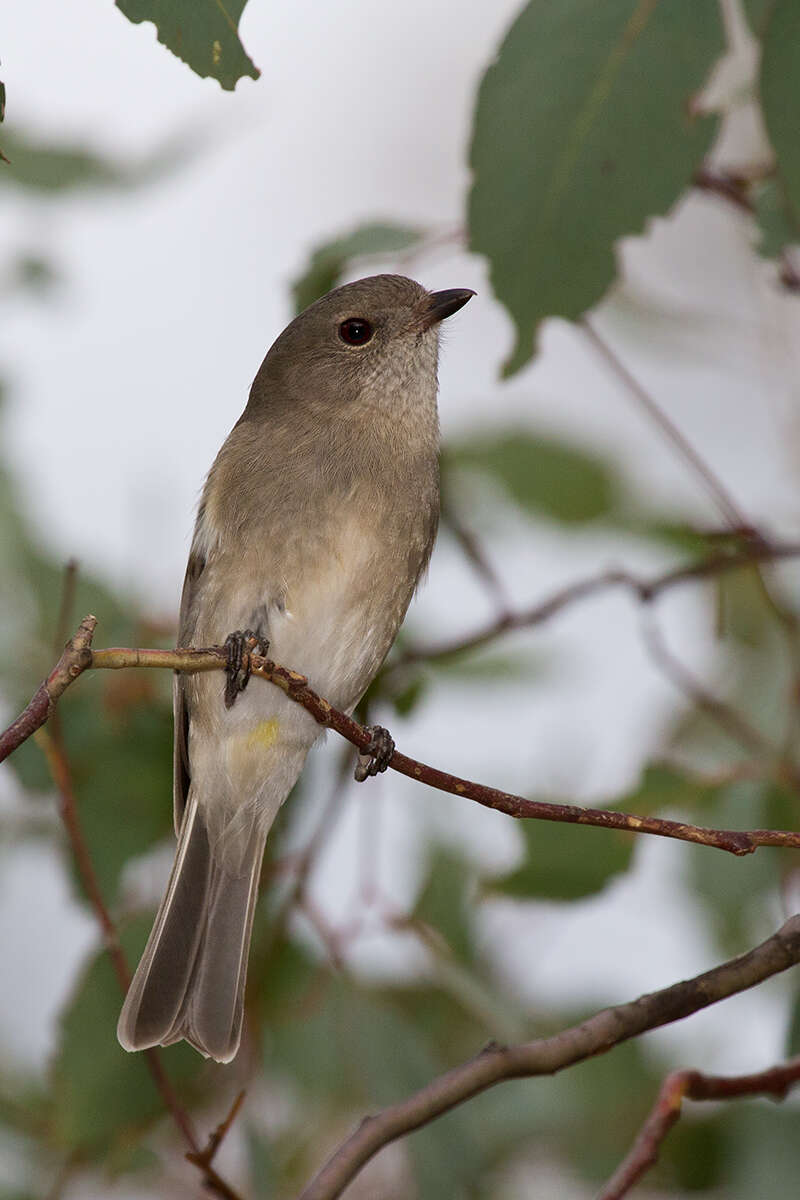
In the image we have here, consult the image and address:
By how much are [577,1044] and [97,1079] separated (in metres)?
1.37

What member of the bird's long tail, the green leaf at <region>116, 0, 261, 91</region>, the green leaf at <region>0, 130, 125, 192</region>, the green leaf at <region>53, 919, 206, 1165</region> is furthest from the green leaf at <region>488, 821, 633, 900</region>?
the green leaf at <region>0, 130, 125, 192</region>

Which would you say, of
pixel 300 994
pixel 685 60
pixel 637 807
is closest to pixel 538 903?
pixel 637 807

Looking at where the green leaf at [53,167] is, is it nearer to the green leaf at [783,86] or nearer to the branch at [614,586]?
the branch at [614,586]

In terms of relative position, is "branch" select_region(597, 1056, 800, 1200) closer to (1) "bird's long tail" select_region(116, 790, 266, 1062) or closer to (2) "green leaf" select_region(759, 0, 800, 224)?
(1) "bird's long tail" select_region(116, 790, 266, 1062)

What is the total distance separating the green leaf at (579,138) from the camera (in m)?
2.25

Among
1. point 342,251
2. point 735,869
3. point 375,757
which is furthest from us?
point 735,869

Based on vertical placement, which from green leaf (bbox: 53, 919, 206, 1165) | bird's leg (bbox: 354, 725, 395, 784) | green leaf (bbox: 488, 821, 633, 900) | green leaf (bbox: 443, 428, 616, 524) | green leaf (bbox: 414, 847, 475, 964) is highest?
green leaf (bbox: 443, 428, 616, 524)

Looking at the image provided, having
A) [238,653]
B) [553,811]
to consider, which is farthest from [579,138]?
[553,811]

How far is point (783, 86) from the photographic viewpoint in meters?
2.14

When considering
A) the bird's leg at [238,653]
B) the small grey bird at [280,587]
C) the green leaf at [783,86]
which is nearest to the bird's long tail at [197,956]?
the small grey bird at [280,587]

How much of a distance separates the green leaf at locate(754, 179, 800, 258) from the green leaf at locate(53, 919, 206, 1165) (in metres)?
1.84

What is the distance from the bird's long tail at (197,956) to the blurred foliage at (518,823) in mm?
133

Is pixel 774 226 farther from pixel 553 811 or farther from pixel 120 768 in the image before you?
pixel 120 768

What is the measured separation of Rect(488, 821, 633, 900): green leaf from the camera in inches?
105
